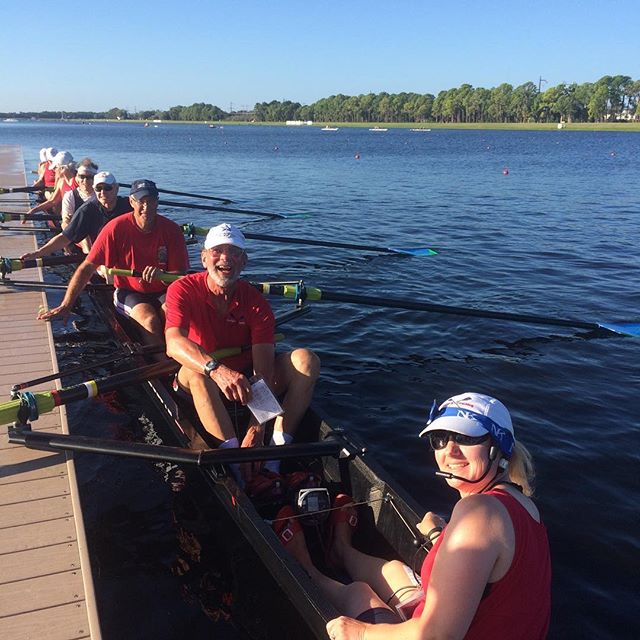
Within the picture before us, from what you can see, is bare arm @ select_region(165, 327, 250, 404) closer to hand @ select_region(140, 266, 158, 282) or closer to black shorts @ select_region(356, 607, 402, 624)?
black shorts @ select_region(356, 607, 402, 624)

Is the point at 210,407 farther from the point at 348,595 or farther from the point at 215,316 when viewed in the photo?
the point at 348,595

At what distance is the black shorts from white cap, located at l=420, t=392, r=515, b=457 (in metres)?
1.35

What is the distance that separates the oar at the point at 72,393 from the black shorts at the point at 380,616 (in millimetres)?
2767

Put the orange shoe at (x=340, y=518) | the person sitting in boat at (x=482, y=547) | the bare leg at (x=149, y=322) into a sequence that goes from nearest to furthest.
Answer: the person sitting in boat at (x=482, y=547)
the orange shoe at (x=340, y=518)
the bare leg at (x=149, y=322)

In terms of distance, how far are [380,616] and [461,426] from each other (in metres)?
1.47

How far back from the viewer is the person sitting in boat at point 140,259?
7.36m

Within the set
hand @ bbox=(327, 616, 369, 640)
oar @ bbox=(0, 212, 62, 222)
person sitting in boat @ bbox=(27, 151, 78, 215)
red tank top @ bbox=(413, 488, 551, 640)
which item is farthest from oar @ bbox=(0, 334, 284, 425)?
oar @ bbox=(0, 212, 62, 222)

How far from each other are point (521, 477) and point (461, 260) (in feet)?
45.0

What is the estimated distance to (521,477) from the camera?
270 centimetres

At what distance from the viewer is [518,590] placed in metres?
2.37

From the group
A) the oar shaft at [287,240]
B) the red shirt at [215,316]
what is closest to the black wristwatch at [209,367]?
the red shirt at [215,316]

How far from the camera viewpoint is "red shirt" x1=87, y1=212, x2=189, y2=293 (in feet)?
24.5

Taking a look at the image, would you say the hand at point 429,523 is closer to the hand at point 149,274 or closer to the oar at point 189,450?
the oar at point 189,450

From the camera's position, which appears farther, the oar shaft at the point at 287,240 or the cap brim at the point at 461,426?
the oar shaft at the point at 287,240
